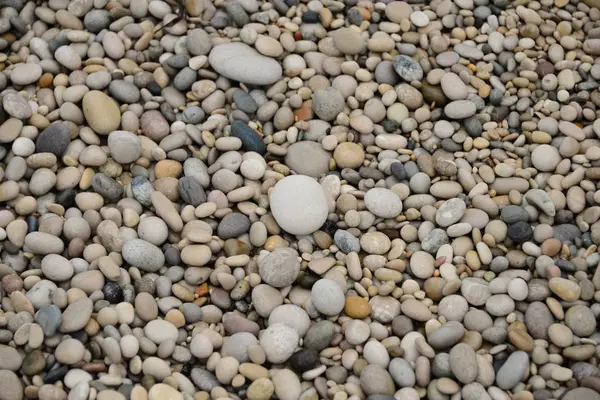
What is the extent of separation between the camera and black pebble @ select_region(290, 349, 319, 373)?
60.2 inches

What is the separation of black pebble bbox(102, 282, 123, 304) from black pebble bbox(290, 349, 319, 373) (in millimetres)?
414

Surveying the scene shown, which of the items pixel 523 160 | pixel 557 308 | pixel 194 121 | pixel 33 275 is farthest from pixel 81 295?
pixel 523 160

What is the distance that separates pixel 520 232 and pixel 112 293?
38.0 inches

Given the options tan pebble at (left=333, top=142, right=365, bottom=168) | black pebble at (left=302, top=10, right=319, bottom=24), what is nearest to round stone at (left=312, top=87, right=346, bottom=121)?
tan pebble at (left=333, top=142, right=365, bottom=168)

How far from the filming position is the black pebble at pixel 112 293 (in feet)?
5.30

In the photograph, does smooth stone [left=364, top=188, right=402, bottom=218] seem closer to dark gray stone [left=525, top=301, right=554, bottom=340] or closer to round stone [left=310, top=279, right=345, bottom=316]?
round stone [left=310, top=279, right=345, bottom=316]

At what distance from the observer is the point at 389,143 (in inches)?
76.2

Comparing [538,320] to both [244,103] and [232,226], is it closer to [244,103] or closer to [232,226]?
[232,226]

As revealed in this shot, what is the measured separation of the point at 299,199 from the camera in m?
1.74

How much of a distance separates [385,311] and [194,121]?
2.45 ft

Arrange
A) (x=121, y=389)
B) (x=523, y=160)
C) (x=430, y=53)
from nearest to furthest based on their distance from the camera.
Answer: (x=121, y=389)
(x=523, y=160)
(x=430, y=53)

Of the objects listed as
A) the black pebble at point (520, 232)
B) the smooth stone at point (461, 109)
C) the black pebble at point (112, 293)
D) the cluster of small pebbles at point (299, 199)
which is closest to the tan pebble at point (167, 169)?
the cluster of small pebbles at point (299, 199)

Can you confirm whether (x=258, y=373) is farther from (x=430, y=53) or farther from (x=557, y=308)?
(x=430, y=53)

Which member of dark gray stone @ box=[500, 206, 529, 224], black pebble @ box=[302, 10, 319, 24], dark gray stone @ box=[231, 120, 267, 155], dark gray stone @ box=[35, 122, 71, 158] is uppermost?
black pebble @ box=[302, 10, 319, 24]
